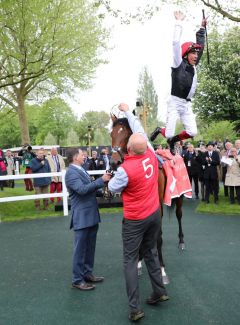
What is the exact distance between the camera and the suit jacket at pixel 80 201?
4641 mm

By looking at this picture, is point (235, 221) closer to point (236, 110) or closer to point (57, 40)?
point (57, 40)

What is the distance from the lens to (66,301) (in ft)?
14.8

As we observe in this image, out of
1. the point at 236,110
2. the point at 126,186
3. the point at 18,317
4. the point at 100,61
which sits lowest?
the point at 18,317

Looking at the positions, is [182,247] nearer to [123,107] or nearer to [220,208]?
[123,107]

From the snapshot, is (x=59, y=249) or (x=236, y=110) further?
(x=236, y=110)

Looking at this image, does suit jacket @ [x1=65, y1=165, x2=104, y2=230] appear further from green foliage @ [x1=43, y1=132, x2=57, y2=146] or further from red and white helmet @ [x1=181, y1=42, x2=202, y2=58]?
green foliage @ [x1=43, y1=132, x2=57, y2=146]

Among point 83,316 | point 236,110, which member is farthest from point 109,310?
point 236,110

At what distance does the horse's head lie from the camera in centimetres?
470

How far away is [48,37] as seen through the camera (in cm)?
1380

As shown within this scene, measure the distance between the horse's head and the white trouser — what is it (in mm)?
731

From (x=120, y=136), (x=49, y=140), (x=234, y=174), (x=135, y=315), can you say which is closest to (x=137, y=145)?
(x=120, y=136)

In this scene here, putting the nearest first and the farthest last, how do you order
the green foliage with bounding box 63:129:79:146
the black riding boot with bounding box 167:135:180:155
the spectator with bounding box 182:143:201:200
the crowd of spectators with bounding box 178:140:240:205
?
the black riding boot with bounding box 167:135:180:155 < the crowd of spectators with bounding box 178:140:240:205 < the spectator with bounding box 182:143:201:200 < the green foliage with bounding box 63:129:79:146

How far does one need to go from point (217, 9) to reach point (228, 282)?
9634 millimetres

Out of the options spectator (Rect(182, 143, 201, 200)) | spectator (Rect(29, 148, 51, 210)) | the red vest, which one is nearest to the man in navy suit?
the red vest
